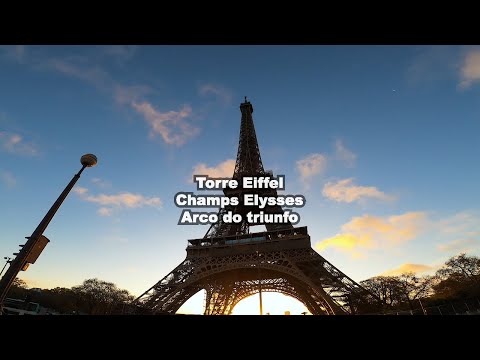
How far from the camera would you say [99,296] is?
189 ft

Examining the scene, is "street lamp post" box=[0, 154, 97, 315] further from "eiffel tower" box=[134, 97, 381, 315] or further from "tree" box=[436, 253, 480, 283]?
"tree" box=[436, 253, 480, 283]

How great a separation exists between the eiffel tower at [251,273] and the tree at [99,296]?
3163 centimetres

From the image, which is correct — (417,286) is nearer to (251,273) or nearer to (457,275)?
(457,275)

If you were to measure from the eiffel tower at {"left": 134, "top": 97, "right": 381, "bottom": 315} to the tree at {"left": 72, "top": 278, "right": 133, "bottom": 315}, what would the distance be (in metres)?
31.6

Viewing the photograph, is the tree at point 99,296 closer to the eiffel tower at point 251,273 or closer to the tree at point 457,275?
the eiffel tower at point 251,273

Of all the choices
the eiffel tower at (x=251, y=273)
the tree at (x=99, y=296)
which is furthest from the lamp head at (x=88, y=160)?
the tree at (x=99, y=296)

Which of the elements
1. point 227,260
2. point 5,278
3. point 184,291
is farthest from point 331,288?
point 5,278

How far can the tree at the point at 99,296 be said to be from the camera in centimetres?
5547

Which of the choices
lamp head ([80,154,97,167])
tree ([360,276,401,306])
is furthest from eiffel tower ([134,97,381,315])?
lamp head ([80,154,97,167])
